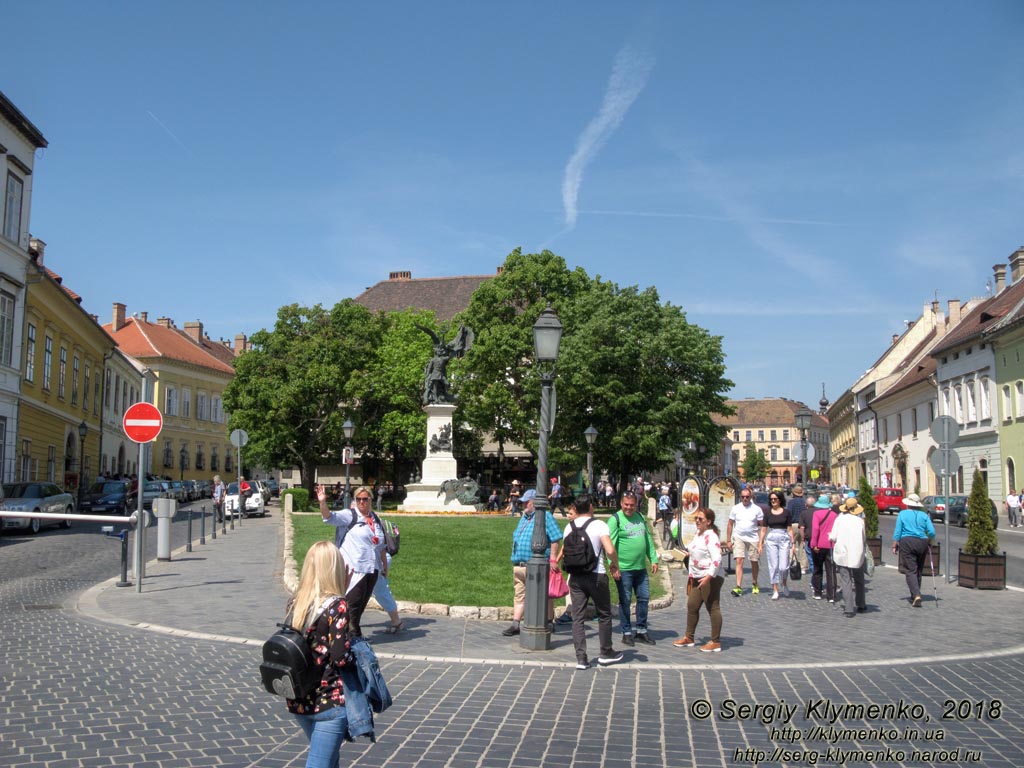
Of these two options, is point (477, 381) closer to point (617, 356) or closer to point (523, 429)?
point (523, 429)

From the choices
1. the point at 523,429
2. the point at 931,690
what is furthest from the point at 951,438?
the point at 523,429

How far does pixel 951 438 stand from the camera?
17641 millimetres

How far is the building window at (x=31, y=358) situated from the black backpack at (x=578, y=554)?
115 ft

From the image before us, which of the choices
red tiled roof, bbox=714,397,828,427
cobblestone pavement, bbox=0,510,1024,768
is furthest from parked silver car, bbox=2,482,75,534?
red tiled roof, bbox=714,397,828,427

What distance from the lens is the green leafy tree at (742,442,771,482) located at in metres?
143

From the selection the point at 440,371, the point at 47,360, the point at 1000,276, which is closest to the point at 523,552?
the point at 440,371

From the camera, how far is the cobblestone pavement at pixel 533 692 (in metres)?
6.41

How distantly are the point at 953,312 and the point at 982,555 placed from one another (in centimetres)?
5898

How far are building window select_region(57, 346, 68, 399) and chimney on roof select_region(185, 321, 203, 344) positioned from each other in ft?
148

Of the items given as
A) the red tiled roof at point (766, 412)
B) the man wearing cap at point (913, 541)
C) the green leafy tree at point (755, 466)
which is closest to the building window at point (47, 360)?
the man wearing cap at point (913, 541)

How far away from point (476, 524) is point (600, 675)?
63.3ft

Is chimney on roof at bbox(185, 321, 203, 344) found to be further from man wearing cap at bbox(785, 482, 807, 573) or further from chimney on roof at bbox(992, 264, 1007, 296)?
man wearing cap at bbox(785, 482, 807, 573)

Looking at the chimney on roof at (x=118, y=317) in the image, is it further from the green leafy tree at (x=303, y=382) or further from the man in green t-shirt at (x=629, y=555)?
the man in green t-shirt at (x=629, y=555)

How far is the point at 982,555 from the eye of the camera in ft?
54.4
